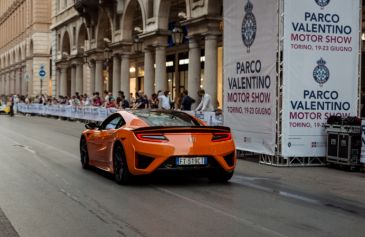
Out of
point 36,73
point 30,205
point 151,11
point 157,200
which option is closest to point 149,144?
point 157,200

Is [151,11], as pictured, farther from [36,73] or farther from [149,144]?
[36,73]

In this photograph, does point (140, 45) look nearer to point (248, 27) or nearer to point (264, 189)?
point (248, 27)

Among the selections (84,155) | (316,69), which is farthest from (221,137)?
(316,69)

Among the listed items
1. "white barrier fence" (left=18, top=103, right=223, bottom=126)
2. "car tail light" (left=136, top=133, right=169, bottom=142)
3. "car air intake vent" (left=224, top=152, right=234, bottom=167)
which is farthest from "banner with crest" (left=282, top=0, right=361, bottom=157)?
"white barrier fence" (left=18, top=103, right=223, bottom=126)

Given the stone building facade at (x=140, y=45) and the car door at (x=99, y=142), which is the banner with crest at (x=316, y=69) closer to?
the car door at (x=99, y=142)

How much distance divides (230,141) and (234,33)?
5.66 m

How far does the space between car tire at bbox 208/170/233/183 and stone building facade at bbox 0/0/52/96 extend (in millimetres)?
48733

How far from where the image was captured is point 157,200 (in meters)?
9.04

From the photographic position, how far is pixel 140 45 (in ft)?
120

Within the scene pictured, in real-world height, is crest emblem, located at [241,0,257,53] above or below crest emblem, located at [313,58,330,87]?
above

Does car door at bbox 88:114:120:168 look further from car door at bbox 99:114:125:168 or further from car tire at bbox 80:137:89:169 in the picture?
car tire at bbox 80:137:89:169

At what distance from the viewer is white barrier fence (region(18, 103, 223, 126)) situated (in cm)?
1994

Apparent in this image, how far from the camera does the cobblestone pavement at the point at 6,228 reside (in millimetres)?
6727

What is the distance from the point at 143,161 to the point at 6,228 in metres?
3.42
